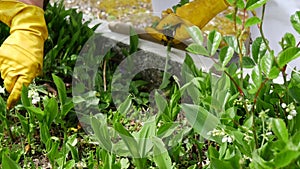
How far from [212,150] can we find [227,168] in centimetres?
12

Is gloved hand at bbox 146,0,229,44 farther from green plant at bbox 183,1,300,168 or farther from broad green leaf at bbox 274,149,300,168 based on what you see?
broad green leaf at bbox 274,149,300,168

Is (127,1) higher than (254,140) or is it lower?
lower

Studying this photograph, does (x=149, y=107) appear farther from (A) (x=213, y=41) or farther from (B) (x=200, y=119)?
(A) (x=213, y=41)

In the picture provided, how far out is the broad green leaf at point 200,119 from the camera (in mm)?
1443

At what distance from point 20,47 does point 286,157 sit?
1217 mm

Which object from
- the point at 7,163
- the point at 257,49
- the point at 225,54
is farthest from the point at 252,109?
the point at 7,163

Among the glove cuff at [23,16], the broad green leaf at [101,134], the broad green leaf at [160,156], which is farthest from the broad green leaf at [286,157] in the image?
the glove cuff at [23,16]

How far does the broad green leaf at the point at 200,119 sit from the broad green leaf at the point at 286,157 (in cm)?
42

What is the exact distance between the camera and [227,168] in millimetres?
→ 1256

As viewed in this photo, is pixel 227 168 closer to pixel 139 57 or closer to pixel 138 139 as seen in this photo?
pixel 138 139

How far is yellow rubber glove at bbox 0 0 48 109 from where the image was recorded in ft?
6.36

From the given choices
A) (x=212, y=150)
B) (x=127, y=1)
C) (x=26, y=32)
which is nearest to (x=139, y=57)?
(x=26, y=32)

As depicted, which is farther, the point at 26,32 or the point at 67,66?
the point at 67,66

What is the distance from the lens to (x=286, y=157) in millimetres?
989
